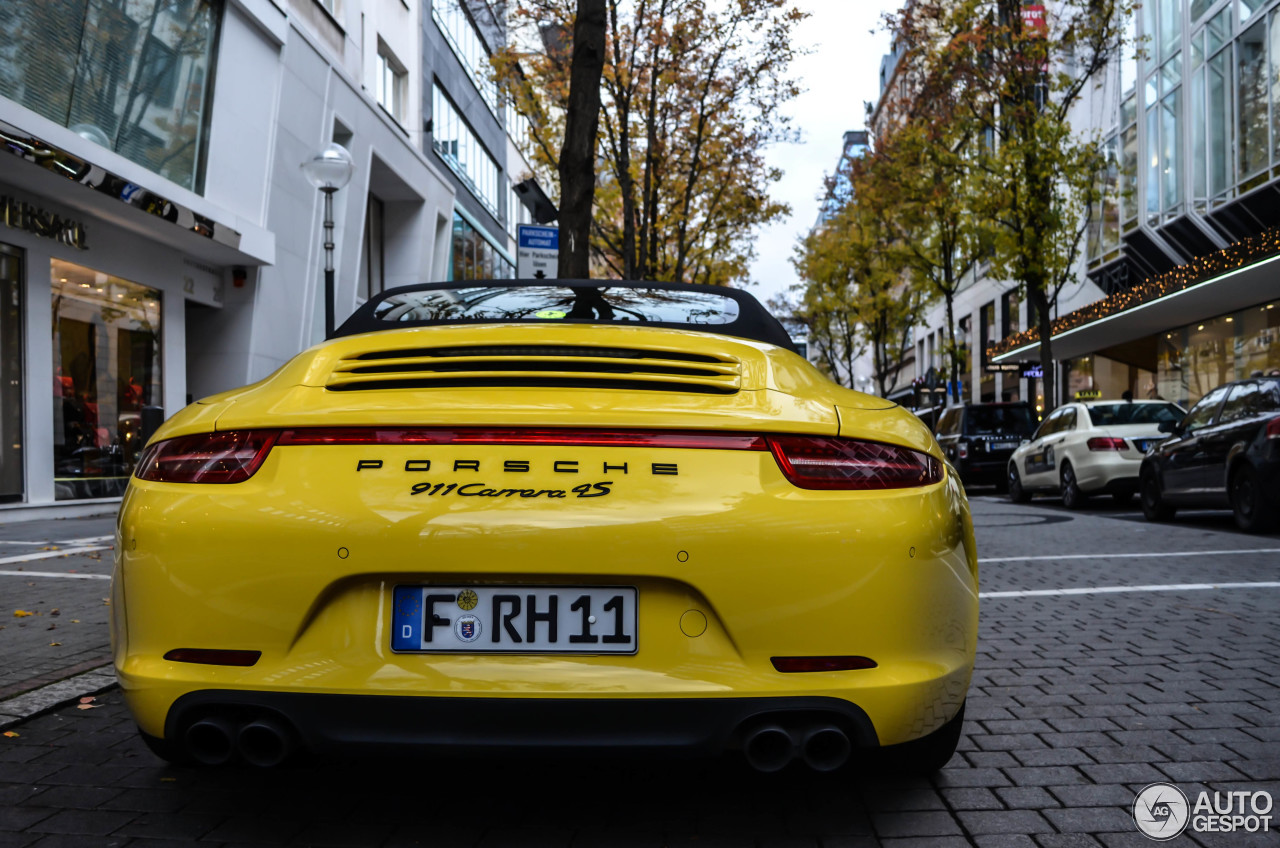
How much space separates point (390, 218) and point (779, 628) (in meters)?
27.9

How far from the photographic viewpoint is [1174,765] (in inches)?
125

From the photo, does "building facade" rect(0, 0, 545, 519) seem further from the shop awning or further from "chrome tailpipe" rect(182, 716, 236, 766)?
the shop awning

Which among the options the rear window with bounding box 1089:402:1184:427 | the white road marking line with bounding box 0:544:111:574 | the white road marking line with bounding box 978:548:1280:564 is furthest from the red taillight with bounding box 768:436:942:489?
the rear window with bounding box 1089:402:1184:427

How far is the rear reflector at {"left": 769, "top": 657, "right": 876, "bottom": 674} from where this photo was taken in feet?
7.78

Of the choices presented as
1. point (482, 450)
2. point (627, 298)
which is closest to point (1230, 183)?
point (627, 298)

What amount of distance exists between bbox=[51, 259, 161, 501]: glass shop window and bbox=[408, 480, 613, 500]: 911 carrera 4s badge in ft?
46.3

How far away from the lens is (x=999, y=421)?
2091 centimetres

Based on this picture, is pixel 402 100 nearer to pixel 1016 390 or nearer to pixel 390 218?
pixel 390 218

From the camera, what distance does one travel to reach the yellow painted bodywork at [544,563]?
7.64 ft

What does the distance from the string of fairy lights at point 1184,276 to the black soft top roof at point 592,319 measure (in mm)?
17389

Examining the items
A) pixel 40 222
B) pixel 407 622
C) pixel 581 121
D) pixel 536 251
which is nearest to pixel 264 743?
pixel 407 622

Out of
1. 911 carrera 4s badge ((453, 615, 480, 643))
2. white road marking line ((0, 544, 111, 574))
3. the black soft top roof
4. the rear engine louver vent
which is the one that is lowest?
white road marking line ((0, 544, 111, 574))

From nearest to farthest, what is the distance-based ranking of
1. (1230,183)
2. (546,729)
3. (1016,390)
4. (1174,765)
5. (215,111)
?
(546,729), (1174,765), (215,111), (1230,183), (1016,390)

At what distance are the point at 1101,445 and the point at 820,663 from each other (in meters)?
13.4
